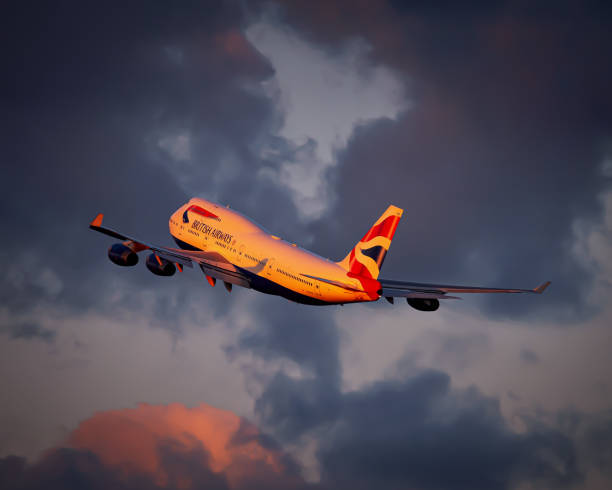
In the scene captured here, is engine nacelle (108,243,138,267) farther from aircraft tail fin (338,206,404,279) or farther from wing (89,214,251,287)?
aircraft tail fin (338,206,404,279)

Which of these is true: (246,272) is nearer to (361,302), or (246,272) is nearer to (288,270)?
(288,270)

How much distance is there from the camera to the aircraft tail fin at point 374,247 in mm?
59812

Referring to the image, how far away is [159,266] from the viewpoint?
7325 centimetres

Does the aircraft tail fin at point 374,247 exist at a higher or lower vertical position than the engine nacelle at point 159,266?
lower

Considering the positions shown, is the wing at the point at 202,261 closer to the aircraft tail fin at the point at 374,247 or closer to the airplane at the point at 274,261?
the airplane at the point at 274,261

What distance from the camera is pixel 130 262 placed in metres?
73.7

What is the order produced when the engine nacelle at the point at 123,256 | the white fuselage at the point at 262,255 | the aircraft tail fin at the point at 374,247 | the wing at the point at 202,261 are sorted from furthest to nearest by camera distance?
the engine nacelle at the point at 123,256 < the wing at the point at 202,261 < the white fuselage at the point at 262,255 < the aircraft tail fin at the point at 374,247

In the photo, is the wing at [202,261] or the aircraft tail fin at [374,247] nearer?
the aircraft tail fin at [374,247]

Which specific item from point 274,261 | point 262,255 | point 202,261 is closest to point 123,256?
point 202,261

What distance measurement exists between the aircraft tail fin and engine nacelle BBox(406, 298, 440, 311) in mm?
7362

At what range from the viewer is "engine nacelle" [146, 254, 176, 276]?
240 feet

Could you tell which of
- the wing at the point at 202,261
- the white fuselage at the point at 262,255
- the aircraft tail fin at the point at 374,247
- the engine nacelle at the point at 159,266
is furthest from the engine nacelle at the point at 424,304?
the engine nacelle at the point at 159,266

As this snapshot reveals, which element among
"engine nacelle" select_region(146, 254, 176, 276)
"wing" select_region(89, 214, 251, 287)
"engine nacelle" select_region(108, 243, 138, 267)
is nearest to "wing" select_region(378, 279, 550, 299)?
"wing" select_region(89, 214, 251, 287)

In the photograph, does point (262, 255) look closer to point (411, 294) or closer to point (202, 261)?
point (202, 261)
